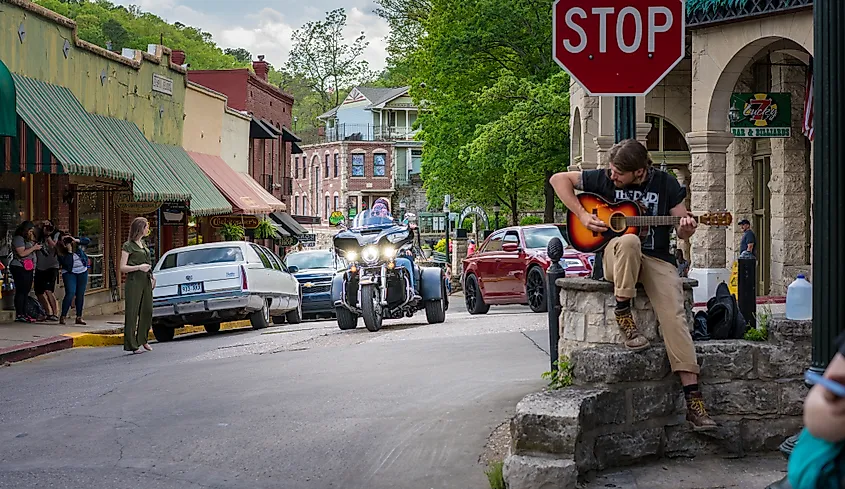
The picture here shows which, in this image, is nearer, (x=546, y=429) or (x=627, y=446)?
(x=546, y=429)

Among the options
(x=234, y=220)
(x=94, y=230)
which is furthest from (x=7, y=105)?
(x=234, y=220)

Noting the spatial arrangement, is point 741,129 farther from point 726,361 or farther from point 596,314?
point 596,314

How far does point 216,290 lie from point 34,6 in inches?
247

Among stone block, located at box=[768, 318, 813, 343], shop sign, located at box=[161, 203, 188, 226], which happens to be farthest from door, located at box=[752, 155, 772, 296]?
stone block, located at box=[768, 318, 813, 343]

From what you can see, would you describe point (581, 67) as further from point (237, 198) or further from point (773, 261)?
point (237, 198)

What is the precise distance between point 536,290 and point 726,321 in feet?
43.0

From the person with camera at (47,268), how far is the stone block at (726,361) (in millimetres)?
15085

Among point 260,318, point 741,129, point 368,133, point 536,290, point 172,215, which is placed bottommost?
point 260,318

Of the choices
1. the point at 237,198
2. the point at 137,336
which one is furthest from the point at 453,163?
the point at 137,336

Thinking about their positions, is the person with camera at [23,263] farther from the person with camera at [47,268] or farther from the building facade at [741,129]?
the building facade at [741,129]

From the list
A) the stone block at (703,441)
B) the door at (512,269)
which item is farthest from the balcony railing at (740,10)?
the stone block at (703,441)

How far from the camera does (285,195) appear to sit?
195 ft

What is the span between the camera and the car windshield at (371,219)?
18.1 metres

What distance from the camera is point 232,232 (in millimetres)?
36531
